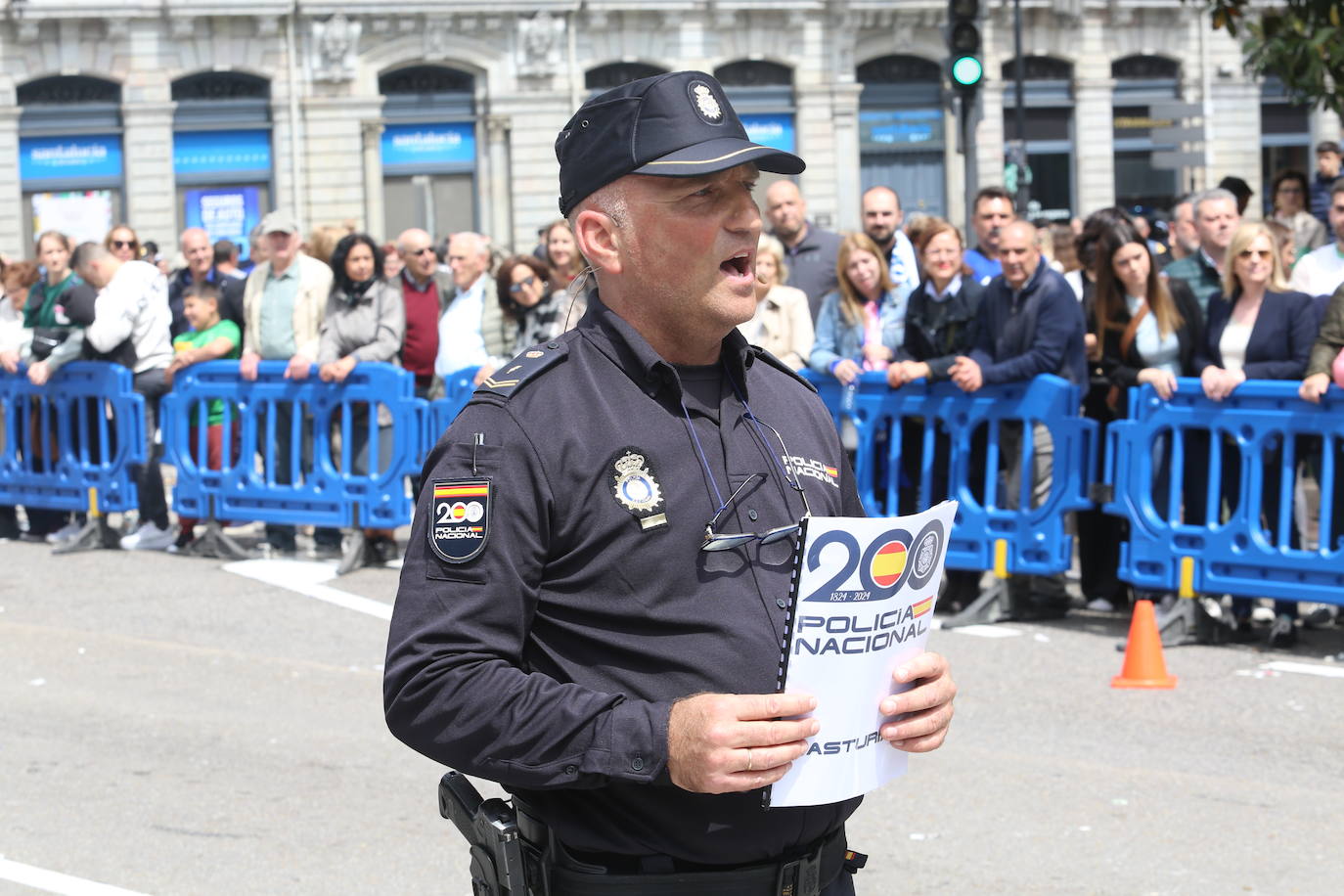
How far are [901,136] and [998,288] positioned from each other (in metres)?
31.4

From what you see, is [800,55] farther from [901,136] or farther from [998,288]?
[998,288]

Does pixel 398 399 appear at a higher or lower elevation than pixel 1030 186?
lower

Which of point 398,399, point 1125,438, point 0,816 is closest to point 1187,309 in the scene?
point 1125,438

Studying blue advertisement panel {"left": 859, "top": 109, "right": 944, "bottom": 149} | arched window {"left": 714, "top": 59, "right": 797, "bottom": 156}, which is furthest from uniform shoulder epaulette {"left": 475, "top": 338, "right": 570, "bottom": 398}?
blue advertisement panel {"left": 859, "top": 109, "right": 944, "bottom": 149}

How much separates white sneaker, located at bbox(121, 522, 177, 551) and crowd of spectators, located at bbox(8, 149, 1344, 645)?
2 centimetres

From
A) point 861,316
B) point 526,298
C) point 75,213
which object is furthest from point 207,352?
point 75,213

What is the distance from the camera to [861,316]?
32.0ft

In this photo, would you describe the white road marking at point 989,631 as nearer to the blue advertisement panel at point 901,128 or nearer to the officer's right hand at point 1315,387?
the officer's right hand at point 1315,387

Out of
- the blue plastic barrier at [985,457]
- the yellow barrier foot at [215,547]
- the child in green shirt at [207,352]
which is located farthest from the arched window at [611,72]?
the blue plastic barrier at [985,457]

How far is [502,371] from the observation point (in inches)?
98.2

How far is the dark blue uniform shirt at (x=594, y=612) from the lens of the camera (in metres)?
2.30

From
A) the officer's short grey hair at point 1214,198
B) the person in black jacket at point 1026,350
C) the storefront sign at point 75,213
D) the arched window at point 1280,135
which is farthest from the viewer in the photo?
the arched window at point 1280,135

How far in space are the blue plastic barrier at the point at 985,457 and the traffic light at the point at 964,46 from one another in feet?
13.9

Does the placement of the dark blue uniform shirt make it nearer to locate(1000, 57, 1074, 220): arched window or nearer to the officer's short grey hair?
the officer's short grey hair
